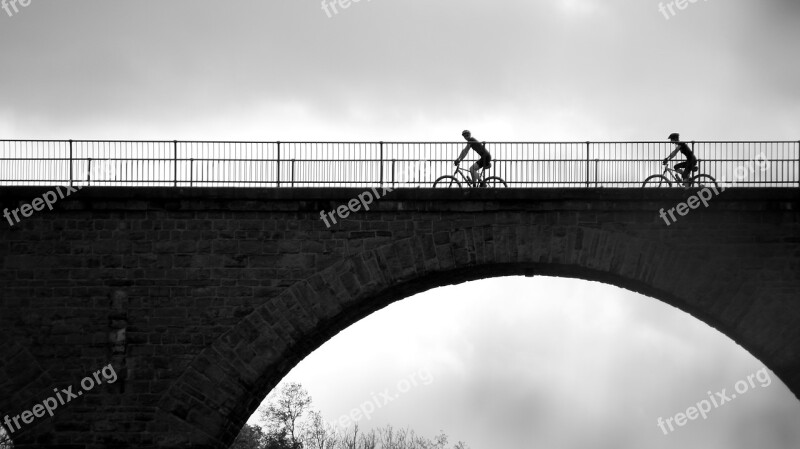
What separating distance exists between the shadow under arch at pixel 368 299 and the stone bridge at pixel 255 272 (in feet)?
0.08

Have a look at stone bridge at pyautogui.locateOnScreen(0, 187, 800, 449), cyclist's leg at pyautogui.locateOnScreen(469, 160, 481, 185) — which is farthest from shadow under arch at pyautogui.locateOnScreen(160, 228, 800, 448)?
cyclist's leg at pyautogui.locateOnScreen(469, 160, 481, 185)

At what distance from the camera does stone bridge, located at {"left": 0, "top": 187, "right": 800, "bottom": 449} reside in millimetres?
20484

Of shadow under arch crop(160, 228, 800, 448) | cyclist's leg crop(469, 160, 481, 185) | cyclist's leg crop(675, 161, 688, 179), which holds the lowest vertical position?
shadow under arch crop(160, 228, 800, 448)

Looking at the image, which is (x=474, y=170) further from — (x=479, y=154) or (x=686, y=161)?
(x=686, y=161)

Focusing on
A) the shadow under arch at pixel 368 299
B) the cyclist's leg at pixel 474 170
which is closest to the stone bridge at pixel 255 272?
the shadow under arch at pixel 368 299

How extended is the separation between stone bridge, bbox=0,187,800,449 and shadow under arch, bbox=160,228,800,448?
0.02m

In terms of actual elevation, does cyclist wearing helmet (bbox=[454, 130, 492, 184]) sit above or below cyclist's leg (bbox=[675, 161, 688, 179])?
above

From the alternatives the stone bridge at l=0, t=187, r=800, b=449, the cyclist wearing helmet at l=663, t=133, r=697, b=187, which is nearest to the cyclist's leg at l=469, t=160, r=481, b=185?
the stone bridge at l=0, t=187, r=800, b=449

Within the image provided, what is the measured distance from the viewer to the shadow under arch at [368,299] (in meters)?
20.5

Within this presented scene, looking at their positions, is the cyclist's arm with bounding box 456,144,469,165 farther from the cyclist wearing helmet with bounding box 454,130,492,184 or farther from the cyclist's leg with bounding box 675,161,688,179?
the cyclist's leg with bounding box 675,161,688,179

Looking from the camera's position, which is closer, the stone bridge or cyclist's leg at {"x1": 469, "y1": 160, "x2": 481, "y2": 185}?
the stone bridge

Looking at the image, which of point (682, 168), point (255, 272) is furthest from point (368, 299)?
point (682, 168)

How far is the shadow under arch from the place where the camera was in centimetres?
2050

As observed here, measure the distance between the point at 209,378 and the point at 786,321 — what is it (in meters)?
8.90
